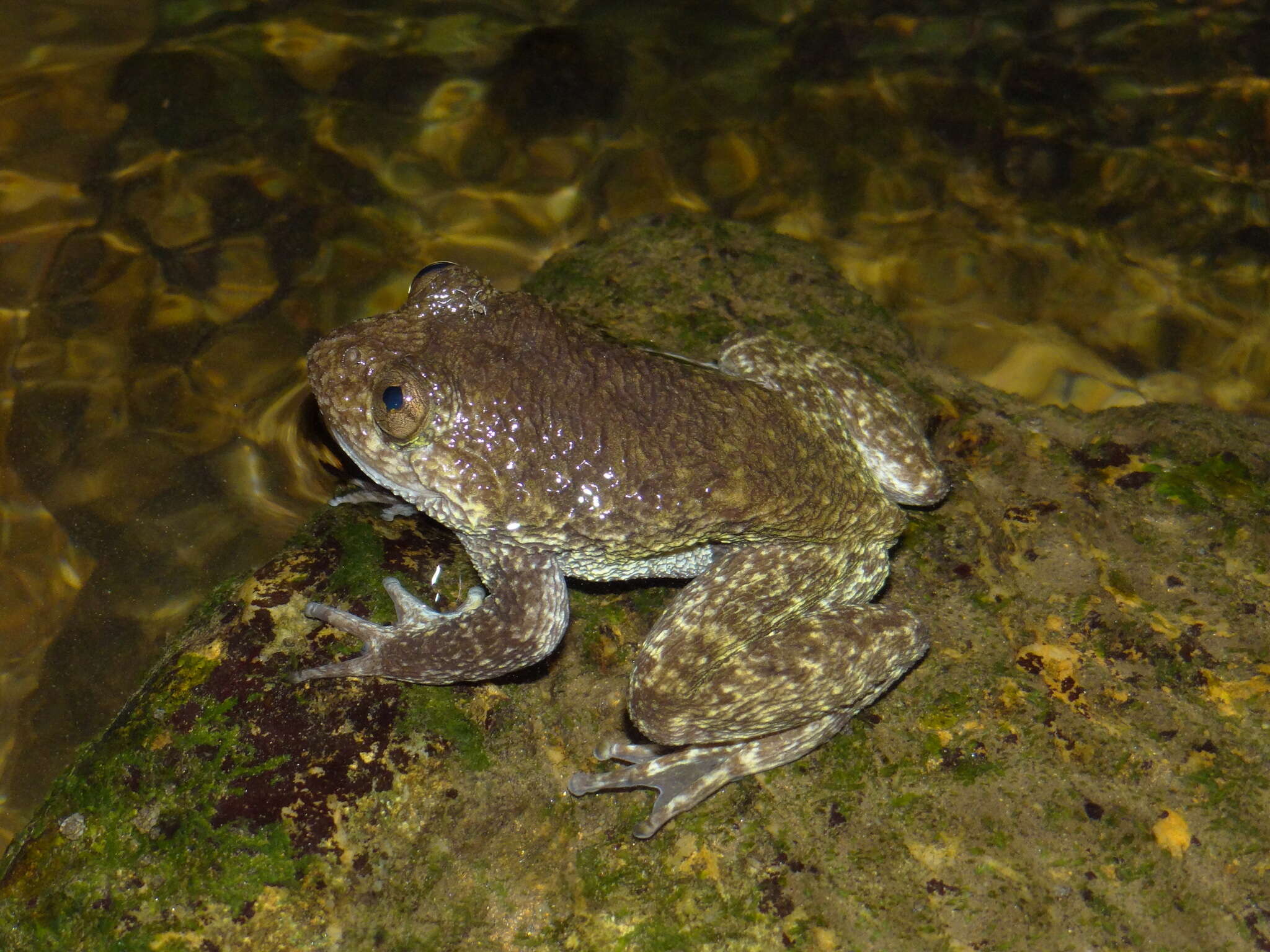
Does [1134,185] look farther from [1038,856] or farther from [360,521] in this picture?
[360,521]

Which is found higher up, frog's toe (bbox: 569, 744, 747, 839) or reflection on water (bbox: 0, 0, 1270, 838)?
reflection on water (bbox: 0, 0, 1270, 838)

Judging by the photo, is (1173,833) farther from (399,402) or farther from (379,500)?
(379,500)

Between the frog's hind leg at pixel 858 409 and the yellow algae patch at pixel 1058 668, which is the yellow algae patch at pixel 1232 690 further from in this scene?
the frog's hind leg at pixel 858 409

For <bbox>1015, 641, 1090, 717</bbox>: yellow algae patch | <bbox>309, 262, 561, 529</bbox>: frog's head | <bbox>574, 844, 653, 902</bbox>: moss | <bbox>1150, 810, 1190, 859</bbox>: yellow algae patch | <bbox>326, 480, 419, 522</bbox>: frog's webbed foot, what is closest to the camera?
<bbox>1150, 810, 1190, 859</bbox>: yellow algae patch

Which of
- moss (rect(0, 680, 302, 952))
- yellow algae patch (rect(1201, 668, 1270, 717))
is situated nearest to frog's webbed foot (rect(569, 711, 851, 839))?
moss (rect(0, 680, 302, 952))

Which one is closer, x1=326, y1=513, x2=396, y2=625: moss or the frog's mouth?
the frog's mouth

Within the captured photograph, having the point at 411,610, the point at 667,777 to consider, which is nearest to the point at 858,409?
the point at 667,777

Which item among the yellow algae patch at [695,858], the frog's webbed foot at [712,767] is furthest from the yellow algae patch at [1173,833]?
the yellow algae patch at [695,858]

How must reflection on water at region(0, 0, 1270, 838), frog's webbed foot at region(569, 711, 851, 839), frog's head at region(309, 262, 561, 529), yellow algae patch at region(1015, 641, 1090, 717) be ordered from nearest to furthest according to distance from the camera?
1. frog's head at region(309, 262, 561, 529)
2. frog's webbed foot at region(569, 711, 851, 839)
3. yellow algae patch at region(1015, 641, 1090, 717)
4. reflection on water at region(0, 0, 1270, 838)

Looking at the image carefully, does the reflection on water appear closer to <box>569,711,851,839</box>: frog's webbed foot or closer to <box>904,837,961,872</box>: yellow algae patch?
<box>569,711,851,839</box>: frog's webbed foot
